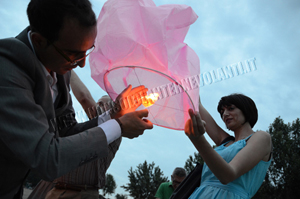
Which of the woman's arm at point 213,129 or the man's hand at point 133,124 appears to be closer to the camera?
the man's hand at point 133,124

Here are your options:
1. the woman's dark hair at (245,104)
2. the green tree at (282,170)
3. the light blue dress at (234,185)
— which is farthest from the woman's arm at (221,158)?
the green tree at (282,170)

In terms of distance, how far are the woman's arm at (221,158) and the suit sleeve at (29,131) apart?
817 millimetres

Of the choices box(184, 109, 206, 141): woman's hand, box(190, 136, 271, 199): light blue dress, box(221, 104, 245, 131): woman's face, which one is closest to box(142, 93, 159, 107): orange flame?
box(184, 109, 206, 141): woman's hand

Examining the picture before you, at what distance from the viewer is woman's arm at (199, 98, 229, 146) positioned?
321 cm

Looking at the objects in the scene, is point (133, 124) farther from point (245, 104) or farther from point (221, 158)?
point (245, 104)

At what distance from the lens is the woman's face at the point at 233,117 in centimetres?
286

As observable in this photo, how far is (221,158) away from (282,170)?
31.7 m

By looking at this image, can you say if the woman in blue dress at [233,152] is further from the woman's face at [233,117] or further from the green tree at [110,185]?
the green tree at [110,185]

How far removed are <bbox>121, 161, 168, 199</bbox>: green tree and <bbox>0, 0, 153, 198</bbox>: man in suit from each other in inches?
1266

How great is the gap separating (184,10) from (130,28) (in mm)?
418

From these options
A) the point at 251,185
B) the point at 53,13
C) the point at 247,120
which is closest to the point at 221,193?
the point at 251,185

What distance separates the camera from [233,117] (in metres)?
2.89

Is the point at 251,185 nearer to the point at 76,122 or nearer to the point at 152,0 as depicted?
the point at 76,122

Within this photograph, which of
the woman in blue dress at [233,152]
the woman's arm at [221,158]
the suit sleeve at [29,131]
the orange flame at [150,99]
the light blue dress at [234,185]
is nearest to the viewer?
the suit sleeve at [29,131]
